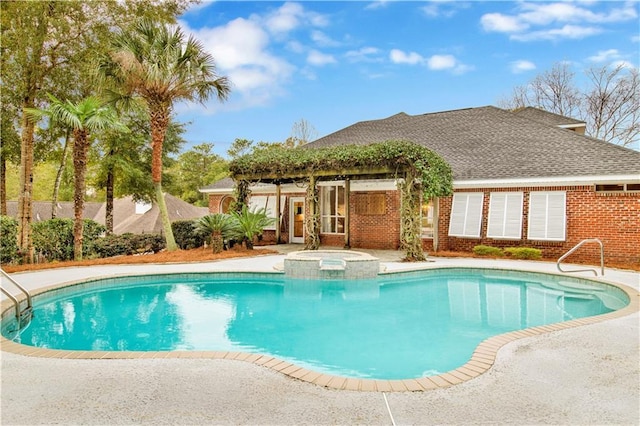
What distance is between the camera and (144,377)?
3582mm

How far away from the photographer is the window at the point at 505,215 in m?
12.9

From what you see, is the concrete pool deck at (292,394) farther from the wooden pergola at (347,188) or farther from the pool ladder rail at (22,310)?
the wooden pergola at (347,188)

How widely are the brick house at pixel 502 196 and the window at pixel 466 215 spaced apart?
0.03 meters

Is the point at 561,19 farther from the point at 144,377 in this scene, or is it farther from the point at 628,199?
the point at 144,377

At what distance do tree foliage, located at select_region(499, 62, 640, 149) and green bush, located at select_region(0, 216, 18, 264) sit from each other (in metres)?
31.9

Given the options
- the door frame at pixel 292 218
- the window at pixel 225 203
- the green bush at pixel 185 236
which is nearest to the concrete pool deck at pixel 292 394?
the green bush at pixel 185 236

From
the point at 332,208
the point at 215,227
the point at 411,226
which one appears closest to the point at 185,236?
the point at 215,227

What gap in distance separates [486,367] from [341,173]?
9.94m

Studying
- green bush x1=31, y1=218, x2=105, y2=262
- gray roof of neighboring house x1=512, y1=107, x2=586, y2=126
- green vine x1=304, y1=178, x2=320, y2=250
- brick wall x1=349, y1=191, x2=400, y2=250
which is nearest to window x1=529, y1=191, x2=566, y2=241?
brick wall x1=349, y1=191, x2=400, y2=250

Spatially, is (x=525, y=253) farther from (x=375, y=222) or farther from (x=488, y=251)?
(x=375, y=222)

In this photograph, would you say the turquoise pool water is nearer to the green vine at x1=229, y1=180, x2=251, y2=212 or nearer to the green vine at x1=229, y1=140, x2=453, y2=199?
the green vine at x1=229, y1=140, x2=453, y2=199

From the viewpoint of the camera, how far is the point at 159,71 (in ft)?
40.3

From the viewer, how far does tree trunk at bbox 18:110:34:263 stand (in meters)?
11.4

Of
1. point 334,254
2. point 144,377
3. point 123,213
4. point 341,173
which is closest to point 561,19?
point 341,173
